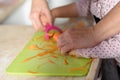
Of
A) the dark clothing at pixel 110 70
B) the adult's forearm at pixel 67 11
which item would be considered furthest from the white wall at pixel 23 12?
the dark clothing at pixel 110 70

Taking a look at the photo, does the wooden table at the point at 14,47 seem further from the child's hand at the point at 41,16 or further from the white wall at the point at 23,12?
the white wall at the point at 23,12

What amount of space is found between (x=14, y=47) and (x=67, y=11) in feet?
0.84

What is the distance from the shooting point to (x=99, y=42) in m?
0.67

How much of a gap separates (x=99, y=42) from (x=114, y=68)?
135 millimetres

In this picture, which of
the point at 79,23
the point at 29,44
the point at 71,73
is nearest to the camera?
the point at 71,73

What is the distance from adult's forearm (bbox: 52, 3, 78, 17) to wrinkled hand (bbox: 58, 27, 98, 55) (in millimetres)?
185

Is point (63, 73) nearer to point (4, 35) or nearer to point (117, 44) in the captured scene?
point (117, 44)

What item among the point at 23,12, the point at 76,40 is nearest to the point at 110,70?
the point at 76,40

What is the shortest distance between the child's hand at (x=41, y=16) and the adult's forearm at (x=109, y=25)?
0.22 metres

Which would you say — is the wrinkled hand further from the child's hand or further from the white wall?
the white wall

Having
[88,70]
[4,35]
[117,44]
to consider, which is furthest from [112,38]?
[4,35]

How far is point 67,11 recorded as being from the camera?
0.90 meters

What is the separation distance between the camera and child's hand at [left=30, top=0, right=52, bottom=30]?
0.81m

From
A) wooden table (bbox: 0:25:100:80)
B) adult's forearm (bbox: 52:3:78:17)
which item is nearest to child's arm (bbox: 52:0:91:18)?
adult's forearm (bbox: 52:3:78:17)
